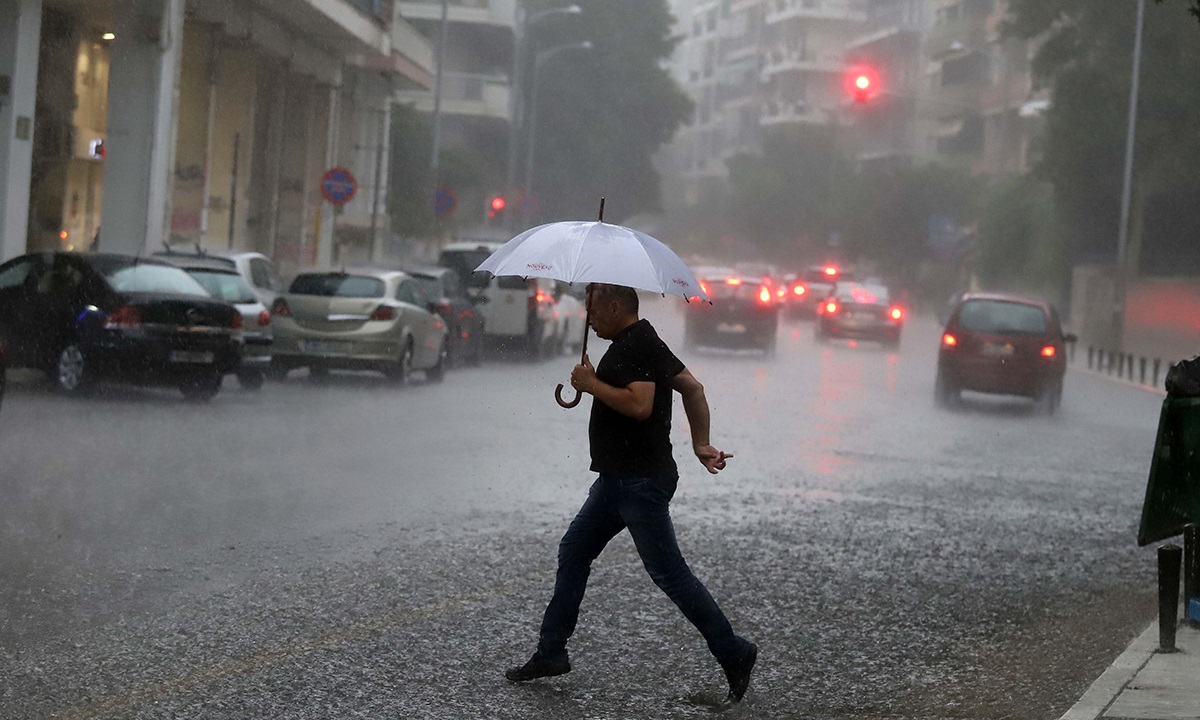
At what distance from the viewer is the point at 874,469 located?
16.3 meters

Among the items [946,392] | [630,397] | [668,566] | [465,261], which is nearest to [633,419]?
[630,397]

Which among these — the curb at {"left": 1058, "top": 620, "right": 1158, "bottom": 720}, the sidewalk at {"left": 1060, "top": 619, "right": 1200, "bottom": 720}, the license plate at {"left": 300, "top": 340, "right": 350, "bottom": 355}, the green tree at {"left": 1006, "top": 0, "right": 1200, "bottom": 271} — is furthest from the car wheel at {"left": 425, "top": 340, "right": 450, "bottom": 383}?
the green tree at {"left": 1006, "top": 0, "right": 1200, "bottom": 271}

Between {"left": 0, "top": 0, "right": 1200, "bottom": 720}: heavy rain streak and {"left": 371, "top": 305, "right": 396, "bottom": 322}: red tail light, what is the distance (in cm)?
4

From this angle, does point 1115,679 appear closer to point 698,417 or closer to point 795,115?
point 698,417

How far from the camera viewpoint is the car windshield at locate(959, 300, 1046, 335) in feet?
84.9

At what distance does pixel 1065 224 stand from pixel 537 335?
29.9 metres

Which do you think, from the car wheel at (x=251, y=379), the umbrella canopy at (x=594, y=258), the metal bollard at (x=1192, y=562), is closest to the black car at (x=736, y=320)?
the car wheel at (x=251, y=379)

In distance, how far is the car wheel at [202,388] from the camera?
19.6m

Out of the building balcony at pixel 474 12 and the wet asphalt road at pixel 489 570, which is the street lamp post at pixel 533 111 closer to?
the building balcony at pixel 474 12

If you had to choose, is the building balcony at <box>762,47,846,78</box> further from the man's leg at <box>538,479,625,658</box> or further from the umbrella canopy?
the man's leg at <box>538,479,625,658</box>

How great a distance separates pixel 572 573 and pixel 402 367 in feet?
54.7

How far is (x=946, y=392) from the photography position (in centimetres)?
2606

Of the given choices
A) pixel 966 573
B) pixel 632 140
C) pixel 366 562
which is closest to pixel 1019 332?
pixel 966 573

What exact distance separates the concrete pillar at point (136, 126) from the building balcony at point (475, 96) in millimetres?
39064
